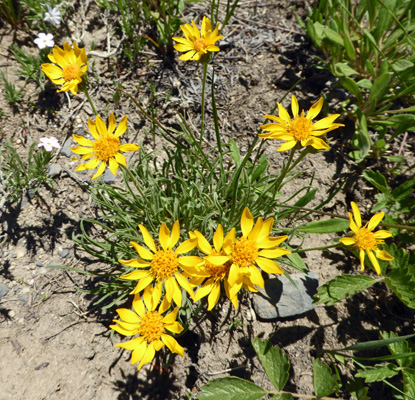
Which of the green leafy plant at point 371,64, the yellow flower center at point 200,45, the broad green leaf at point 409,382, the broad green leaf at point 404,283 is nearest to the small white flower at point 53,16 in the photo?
the yellow flower center at point 200,45

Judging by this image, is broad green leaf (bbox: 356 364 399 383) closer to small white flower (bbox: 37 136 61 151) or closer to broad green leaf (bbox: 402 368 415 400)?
broad green leaf (bbox: 402 368 415 400)

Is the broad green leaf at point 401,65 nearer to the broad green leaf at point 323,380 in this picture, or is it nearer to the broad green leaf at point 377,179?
the broad green leaf at point 377,179

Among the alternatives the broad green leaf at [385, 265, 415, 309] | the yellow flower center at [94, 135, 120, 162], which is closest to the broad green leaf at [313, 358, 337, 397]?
the broad green leaf at [385, 265, 415, 309]

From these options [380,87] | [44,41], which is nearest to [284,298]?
[380,87]

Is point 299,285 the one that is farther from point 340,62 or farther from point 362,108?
point 340,62

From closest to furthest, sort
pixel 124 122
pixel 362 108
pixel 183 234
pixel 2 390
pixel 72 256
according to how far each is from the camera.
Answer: pixel 124 122, pixel 2 390, pixel 183 234, pixel 72 256, pixel 362 108

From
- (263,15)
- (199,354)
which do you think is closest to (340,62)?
(263,15)
